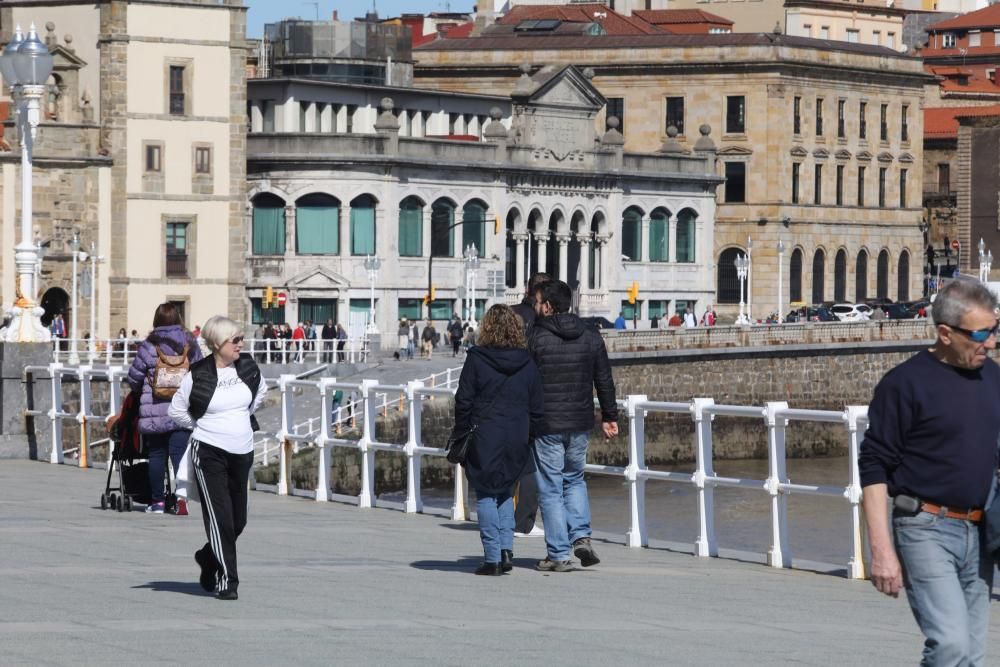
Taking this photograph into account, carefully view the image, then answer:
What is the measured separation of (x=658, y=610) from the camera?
13.2 meters

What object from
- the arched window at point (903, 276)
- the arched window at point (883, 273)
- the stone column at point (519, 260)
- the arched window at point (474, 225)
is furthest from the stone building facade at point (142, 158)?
the arched window at point (903, 276)

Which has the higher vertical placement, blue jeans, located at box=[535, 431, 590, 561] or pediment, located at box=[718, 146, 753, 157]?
pediment, located at box=[718, 146, 753, 157]

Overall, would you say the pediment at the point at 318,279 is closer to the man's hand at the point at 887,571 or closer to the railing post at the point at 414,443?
the railing post at the point at 414,443

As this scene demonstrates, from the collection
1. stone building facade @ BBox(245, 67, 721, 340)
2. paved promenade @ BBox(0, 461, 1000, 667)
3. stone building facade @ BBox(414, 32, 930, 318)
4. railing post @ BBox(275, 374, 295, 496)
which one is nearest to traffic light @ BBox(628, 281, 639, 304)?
stone building facade @ BBox(245, 67, 721, 340)

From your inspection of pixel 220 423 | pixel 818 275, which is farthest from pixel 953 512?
pixel 818 275

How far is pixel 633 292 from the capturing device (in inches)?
→ 3329

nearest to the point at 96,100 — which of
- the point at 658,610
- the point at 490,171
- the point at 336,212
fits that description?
the point at 336,212

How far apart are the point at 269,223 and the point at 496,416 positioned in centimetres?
6119

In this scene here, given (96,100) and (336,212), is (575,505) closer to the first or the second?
(96,100)

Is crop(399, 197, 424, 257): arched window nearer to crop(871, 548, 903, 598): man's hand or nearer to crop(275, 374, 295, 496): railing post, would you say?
crop(275, 374, 295, 496): railing post

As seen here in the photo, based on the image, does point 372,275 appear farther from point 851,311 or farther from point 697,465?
point 697,465

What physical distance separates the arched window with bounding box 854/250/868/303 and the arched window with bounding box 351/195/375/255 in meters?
34.4

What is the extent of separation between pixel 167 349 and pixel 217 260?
173 feet

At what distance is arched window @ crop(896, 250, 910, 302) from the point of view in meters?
109
